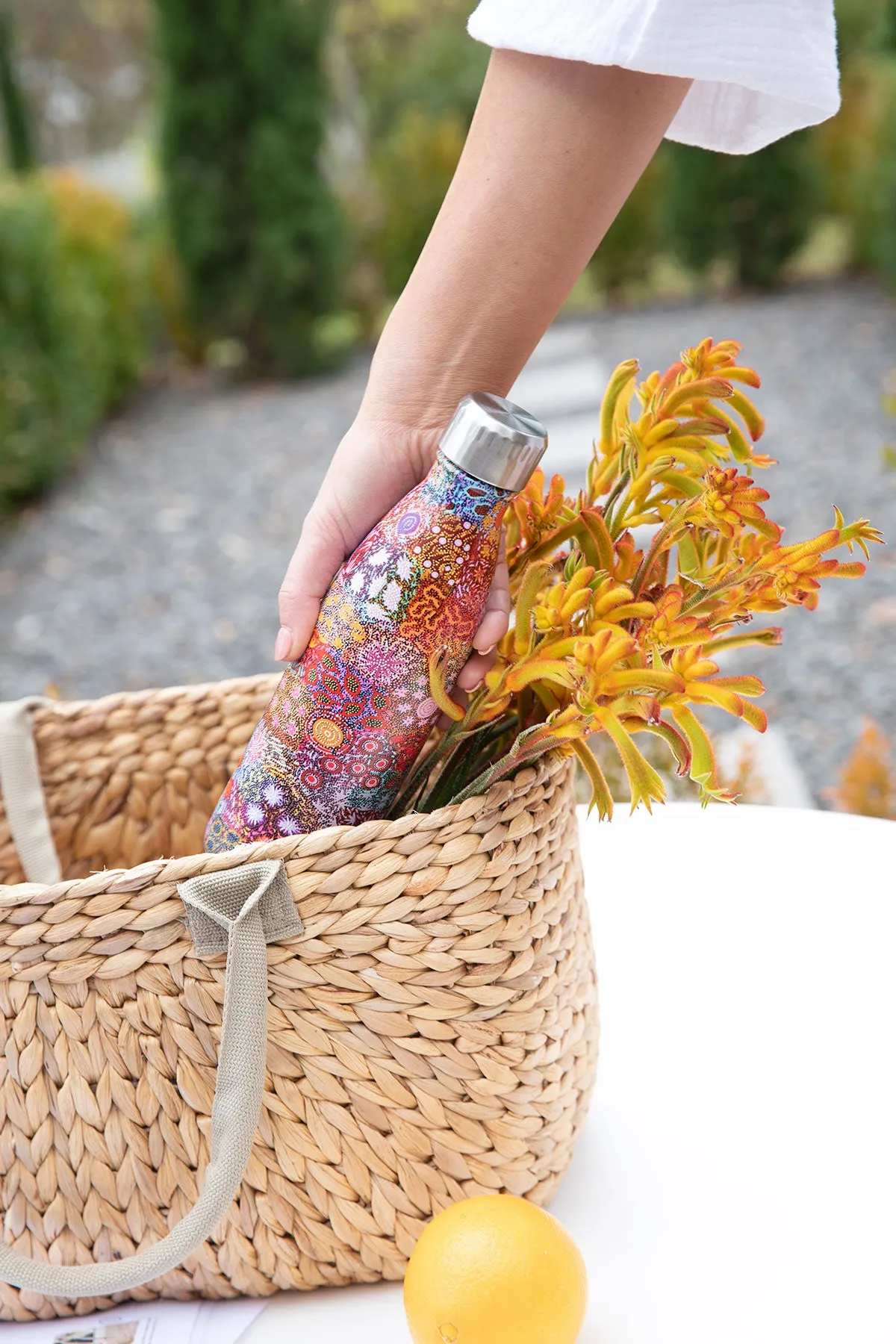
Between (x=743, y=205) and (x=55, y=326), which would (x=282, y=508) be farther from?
(x=743, y=205)

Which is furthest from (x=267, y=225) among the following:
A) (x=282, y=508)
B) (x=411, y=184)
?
(x=282, y=508)

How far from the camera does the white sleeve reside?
643 millimetres

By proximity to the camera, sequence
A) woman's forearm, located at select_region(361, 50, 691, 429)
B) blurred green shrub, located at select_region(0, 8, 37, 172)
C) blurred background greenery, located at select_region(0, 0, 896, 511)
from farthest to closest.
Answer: blurred green shrub, located at select_region(0, 8, 37, 172) < blurred background greenery, located at select_region(0, 0, 896, 511) < woman's forearm, located at select_region(361, 50, 691, 429)

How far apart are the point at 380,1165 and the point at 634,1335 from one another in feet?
0.54

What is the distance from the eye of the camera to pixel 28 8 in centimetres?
1246

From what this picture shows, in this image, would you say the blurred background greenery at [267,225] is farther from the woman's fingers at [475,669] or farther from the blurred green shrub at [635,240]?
the woman's fingers at [475,669]

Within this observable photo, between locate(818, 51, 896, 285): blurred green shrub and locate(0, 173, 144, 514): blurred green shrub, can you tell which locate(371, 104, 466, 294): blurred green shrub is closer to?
locate(0, 173, 144, 514): blurred green shrub

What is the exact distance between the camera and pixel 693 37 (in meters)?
0.66

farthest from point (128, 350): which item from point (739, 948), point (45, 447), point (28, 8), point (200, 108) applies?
point (28, 8)

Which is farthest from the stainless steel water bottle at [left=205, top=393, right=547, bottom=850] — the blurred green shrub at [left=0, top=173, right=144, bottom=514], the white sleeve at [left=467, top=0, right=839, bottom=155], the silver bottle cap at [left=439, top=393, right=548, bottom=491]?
the blurred green shrub at [left=0, top=173, right=144, bottom=514]

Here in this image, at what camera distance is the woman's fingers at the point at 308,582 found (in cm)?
77

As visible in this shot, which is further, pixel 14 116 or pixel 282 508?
pixel 14 116

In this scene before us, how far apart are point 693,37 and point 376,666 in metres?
0.39

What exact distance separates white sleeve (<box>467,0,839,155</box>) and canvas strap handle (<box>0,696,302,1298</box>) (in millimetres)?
473
